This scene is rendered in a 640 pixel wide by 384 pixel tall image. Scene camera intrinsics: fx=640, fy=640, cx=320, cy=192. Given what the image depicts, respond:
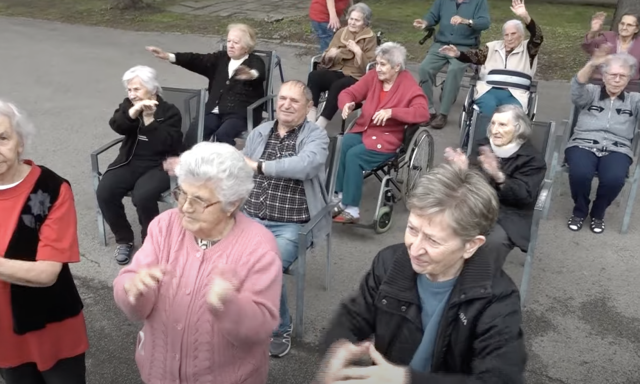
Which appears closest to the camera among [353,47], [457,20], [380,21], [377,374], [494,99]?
[377,374]

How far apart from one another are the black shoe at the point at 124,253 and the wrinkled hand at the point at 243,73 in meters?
1.73

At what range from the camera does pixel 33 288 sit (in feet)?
7.44

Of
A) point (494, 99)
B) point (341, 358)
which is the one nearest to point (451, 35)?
point (494, 99)

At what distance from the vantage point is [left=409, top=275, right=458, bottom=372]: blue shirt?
1.84m

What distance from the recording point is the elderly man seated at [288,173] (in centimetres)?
337

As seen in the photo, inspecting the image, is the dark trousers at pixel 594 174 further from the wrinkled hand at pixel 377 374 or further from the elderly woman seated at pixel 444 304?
the wrinkled hand at pixel 377 374

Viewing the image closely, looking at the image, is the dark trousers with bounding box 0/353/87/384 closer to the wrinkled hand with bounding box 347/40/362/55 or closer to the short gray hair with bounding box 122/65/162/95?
the short gray hair with bounding box 122/65/162/95

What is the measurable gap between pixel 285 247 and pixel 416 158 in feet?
5.63

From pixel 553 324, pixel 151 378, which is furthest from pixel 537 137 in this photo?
pixel 151 378

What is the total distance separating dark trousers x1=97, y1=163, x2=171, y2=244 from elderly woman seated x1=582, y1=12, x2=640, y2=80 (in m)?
3.81

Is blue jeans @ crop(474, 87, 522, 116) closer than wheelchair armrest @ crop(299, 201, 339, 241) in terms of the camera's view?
No

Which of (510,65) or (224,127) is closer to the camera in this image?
(224,127)

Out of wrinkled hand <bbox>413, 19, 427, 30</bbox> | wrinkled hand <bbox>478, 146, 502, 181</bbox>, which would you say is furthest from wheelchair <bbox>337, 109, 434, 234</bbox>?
wrinkled hand <bbox>413, 19, 427, 30</bbox>

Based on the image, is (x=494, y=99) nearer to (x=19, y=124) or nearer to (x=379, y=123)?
(x=379, y=123)
